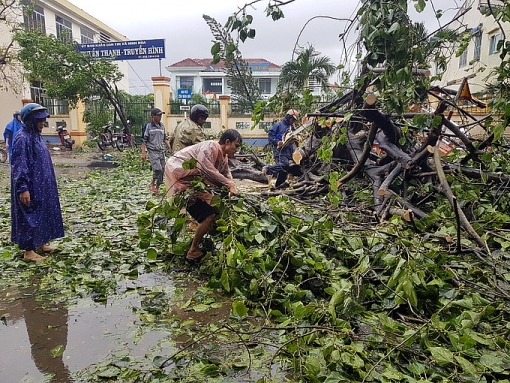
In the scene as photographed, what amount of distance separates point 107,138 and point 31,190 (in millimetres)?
13691

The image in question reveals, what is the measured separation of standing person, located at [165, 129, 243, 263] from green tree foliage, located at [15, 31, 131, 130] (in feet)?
42.2

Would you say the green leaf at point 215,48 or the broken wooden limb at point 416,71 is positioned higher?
the green leaf at point 215,48

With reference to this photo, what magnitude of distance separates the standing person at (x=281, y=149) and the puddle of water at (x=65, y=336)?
455 centimetres

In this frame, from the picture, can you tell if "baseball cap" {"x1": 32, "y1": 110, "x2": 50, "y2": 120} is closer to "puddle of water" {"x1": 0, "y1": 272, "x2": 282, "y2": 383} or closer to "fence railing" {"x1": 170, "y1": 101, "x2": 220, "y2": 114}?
"puddle of water" {"x1": 0, "y1": 272, "x2": 282, "y2": 383}

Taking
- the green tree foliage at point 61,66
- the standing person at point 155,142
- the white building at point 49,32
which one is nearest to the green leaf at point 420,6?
the standing person at point 155,142

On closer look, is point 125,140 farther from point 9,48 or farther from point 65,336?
point 65,336

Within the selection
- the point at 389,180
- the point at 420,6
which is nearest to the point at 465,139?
the point at 389,180

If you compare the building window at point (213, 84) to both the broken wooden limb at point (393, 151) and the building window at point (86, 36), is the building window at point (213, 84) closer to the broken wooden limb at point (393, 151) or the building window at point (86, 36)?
the building window at point (86, 36)

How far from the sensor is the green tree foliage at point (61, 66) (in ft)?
48.4

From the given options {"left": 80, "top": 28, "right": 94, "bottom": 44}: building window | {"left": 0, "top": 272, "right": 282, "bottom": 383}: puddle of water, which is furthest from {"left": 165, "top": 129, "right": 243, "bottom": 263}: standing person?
{"left": 80, "top": 28, "right": 94, "bottom": 44}: building window

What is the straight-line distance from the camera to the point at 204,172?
3.77m

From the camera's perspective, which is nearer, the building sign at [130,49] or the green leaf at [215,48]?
the green leaf at [215,48]

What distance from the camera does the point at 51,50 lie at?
1470cm

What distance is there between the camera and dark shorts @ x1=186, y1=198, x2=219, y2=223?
393 centimetres
